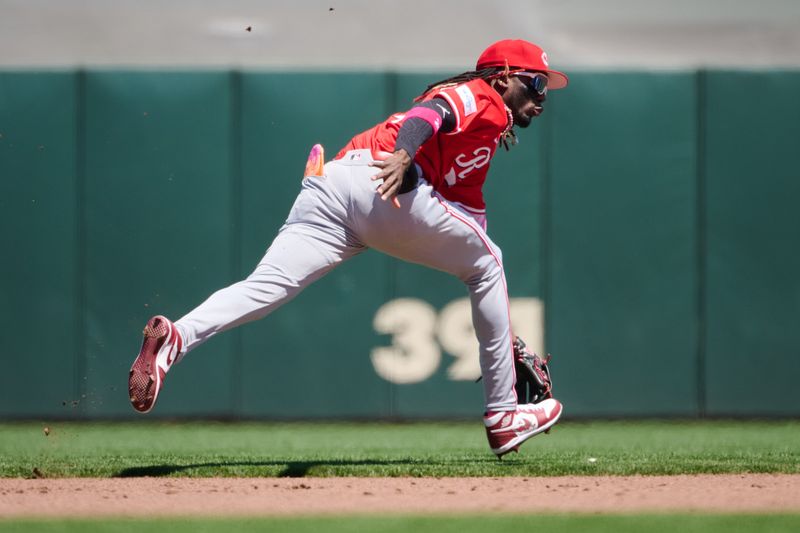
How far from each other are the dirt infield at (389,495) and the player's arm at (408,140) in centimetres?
95

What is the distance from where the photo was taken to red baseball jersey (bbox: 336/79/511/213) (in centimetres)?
416

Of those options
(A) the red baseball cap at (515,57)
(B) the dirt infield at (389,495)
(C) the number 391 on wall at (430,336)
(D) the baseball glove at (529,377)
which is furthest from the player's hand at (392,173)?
(C) the number 391 on wall at (430,336)

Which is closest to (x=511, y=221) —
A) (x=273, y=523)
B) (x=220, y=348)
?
(x=220, y=348)

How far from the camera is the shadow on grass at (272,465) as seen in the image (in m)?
4.50

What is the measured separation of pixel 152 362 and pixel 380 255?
142 inches

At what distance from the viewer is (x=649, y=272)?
24.5 feet

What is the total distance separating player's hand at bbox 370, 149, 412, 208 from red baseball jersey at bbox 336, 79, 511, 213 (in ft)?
0.83

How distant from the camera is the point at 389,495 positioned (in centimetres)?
386

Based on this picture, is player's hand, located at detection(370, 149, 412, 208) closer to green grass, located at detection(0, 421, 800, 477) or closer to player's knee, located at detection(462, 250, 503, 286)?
player's knee, located at detection(462, 250, 503, 286)

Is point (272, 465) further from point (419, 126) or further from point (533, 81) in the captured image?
point (533, 81)

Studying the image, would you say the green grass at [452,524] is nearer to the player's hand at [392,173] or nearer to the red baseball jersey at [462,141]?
the player's hand at [392,173]

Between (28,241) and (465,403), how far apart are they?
9.10 ft

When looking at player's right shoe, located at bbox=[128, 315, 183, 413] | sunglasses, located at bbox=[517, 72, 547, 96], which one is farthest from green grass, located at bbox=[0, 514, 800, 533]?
→ sunglasses, located at bbox=[517, 72, 547, 96]

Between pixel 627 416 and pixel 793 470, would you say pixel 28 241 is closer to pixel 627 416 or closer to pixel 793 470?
pixel 627 416
